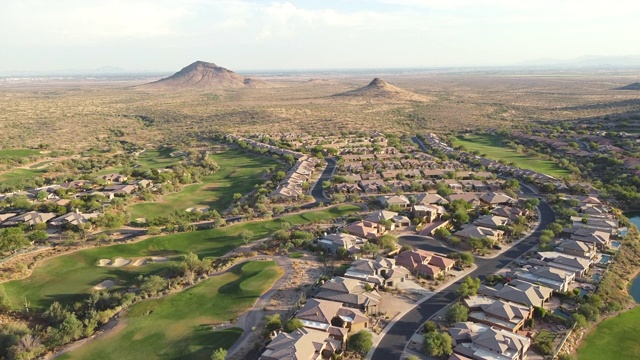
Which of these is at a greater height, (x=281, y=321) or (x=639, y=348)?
(x=281, y=321)

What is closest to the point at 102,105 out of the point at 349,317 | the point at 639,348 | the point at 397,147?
the point at 397,147

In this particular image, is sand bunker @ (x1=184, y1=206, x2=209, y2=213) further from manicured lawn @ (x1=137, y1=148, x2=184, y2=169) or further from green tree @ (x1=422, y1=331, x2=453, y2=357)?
green tree @ (x1=422, y1=331, x2=453, y2=357)

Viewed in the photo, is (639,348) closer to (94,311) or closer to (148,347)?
(148,347)

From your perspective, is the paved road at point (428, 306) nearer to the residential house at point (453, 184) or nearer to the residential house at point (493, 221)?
the residential house at point (493, 221)

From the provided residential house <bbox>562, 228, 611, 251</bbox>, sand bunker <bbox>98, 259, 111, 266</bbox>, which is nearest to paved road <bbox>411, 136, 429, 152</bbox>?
residential house <bbox>562, 228, 611, 251</bbox>

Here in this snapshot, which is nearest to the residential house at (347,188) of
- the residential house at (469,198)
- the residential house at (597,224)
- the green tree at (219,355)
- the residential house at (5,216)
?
the residential house at (469,198)
